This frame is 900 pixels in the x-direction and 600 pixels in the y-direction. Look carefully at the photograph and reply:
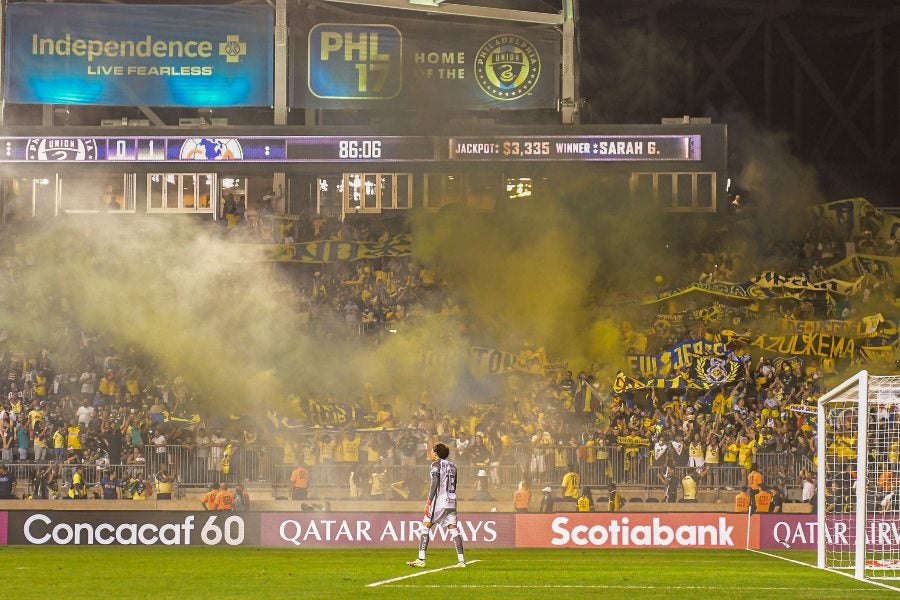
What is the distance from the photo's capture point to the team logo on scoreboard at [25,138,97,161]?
35969 mm

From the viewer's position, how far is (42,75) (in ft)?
122

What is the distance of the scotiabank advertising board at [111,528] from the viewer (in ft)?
71.9

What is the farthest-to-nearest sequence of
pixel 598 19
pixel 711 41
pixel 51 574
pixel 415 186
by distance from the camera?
pixel 711 41, pixel 598 19, pixel 415 186, pixel 51 574

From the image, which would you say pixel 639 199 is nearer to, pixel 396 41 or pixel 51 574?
pixel 396 41

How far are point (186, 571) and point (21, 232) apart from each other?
2291cm

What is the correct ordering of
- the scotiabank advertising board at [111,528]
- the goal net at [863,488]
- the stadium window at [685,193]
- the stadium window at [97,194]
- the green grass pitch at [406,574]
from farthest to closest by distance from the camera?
the stadium window at [97,194] → the stadium window at [685,193] → the scotiabank advertising board at [111,528] → the goal net at [863,488] → the green grass pitch at [406,574]

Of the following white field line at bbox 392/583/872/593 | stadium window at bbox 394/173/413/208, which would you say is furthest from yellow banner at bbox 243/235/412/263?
white field line at bbox 392/583/872/593

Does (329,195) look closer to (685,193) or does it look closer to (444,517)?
(685,193)

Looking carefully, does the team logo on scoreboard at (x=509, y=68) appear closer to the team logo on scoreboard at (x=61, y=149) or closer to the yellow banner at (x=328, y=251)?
the yellow banner at (x=328, y=251)

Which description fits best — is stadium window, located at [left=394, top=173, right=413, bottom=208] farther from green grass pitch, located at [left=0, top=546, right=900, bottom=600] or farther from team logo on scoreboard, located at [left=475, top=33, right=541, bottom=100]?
green grass pitch, located at [left=0, top=546, right=900, bottom=600]

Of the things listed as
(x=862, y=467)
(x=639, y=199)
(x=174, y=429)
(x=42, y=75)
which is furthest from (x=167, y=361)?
(x=862, y=467)

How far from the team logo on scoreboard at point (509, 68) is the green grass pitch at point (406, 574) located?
18905 mm

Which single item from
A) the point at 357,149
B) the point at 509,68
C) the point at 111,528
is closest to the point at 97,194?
the point at 357,149

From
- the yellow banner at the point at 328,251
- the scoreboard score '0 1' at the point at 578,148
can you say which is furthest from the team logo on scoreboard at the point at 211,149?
the scoreboard score '0 1' at the point at 578,148
